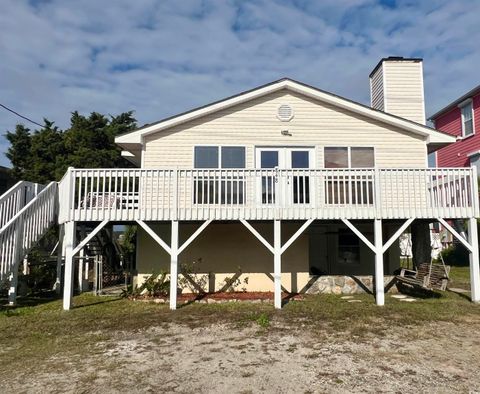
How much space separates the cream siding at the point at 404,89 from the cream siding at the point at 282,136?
50.3 inches

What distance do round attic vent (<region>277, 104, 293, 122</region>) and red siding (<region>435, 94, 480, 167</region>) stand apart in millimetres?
11447

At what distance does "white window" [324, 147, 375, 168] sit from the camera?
453 inches

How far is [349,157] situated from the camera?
37.8 feet

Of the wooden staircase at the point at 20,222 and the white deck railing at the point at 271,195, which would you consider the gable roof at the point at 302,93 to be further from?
the wooden staircase at the point at 20,222

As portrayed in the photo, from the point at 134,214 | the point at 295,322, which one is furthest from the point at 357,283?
the point at 134,214

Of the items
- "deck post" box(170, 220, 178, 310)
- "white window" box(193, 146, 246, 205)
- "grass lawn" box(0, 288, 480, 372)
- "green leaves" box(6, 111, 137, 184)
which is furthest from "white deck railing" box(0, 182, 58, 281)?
"green leaves" box(6, 111, 137, 184)

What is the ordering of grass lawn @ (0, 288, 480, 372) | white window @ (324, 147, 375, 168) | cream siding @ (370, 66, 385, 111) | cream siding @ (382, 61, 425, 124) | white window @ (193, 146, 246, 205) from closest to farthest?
Answer: grass lawn @ (0, 288, 480, 372) → white window @ (193, 146, 246, 205) → white window @ (324, 147, 375, 168) → cream siding @ (382, 61, 425, 124) → cream siding @ (370, 66, 385, 111)

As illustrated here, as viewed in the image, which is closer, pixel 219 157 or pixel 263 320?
pixel 263 320

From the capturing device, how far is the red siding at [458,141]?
18562 mm

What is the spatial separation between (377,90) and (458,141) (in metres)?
9.15

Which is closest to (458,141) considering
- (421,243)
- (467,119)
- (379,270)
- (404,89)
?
(467,119)

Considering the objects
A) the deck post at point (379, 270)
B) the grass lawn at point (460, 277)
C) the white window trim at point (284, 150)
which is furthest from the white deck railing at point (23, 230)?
the grass lawn at point (460, 277)

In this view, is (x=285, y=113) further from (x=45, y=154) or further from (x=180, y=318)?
(x=45, y=154)

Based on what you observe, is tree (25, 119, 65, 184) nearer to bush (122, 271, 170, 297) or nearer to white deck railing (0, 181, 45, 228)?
white deck railing (0, 181, 45, 228)
